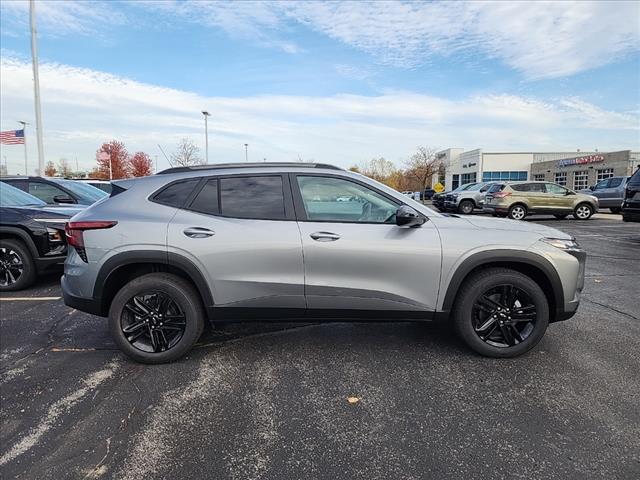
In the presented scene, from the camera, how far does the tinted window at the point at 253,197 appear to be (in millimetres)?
3602

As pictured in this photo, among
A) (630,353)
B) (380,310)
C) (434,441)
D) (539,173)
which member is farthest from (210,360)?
(539,173)

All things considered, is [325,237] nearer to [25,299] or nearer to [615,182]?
[25,299]

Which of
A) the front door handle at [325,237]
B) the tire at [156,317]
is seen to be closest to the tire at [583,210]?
the front door handle at [325,237]

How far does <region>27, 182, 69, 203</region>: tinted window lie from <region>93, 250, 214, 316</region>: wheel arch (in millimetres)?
6157

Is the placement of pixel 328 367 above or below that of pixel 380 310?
below

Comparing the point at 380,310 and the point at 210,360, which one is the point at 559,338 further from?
the point at 210,360

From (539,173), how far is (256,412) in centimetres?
6518

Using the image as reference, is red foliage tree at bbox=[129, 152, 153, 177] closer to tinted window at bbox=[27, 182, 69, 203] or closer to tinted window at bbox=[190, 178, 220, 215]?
tinted window at bbox=[27, 182, 69, 203]

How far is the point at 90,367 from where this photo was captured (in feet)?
12.0

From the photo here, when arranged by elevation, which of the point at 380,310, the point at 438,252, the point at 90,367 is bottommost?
the point at 90,367

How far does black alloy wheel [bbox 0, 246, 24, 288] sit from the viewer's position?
20.4ft

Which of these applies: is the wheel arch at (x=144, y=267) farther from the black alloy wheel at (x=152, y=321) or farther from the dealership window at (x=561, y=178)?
the dealership window at (x=561, y=178)

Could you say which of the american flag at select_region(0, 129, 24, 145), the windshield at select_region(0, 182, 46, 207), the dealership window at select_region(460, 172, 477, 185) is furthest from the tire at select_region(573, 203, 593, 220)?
the dealership window at select_region(460, 172, 477, 185)

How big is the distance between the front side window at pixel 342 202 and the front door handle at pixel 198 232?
82 centimetres
